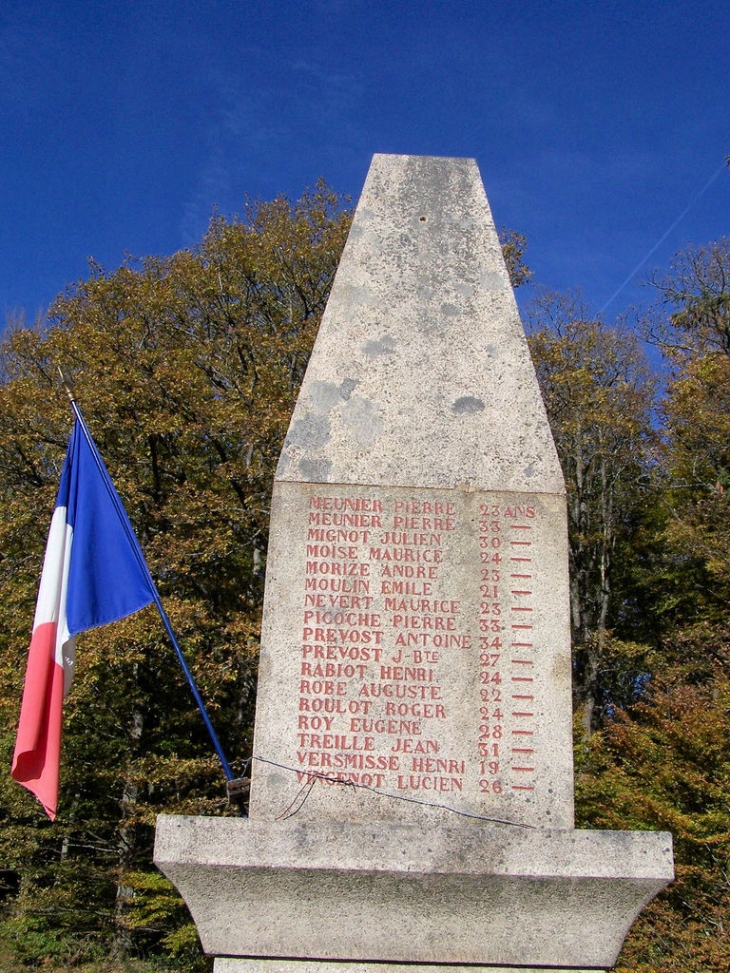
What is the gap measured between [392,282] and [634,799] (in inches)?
423

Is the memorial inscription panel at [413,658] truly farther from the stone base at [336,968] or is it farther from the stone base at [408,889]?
the stone base at [336,968]

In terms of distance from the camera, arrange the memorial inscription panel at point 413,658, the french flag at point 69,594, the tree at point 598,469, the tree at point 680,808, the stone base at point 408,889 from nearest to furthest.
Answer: the stone base at point 408,889
the memorial inscription panel at point 413,658
the french flag at point 69,594
the tree at point 680,808
the tree at point 598,469

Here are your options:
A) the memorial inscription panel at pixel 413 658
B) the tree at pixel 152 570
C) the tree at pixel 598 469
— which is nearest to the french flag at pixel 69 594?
the memorial inscription panel at pixel 413 658

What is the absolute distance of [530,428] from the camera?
441cm

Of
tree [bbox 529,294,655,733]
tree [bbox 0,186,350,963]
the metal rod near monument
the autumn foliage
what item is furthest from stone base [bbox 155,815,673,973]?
tree [bbox 529,294,655,733]

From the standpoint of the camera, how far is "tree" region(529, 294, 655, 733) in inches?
834

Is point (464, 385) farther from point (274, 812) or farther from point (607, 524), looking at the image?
point (607, 524)

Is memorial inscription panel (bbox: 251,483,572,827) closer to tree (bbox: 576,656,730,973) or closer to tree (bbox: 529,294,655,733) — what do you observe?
tree (bbox: 576,656,730,973)

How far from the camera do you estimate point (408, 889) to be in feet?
11.1

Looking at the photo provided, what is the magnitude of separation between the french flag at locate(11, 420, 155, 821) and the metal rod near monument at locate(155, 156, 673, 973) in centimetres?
109

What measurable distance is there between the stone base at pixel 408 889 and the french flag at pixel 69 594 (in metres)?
1.25

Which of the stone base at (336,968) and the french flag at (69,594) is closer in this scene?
the stone base at (336,968)

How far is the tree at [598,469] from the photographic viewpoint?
21.2m

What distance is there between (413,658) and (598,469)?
77.9ft
